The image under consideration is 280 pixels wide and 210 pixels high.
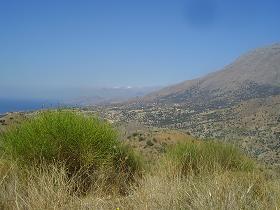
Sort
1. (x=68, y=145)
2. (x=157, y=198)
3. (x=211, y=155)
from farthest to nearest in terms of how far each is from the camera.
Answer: (x=211, y=155) → (x=68, y=145) → (x=157, y=198)

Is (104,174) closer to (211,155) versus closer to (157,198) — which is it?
(157,198)

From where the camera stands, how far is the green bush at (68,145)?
33.7ft

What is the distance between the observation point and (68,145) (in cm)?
1062

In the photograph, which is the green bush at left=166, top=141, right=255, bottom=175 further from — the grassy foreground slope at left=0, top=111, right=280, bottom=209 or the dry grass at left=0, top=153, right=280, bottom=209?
the dry grass at left=0, top=153, right=280, bottom=209

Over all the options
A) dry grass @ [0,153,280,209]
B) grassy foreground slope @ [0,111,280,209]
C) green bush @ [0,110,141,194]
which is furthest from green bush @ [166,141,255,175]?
dry grass @ [0,153,280,209]

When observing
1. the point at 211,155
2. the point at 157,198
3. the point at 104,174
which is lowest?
the point at 211,155

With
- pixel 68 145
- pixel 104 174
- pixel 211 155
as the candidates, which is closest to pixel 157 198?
pixel 104 174

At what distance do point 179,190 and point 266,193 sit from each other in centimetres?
147

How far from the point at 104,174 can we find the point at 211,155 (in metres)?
4.33

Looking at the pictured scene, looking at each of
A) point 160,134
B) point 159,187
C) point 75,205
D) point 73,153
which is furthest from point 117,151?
point 160,134

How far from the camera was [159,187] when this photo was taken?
7.59 meters

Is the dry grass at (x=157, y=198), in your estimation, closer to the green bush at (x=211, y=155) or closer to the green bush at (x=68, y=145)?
the green bush at (x=68, y=145)

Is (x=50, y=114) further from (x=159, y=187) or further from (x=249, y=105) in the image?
(x=249, y=105)

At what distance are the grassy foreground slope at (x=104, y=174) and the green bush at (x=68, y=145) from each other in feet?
0.07
